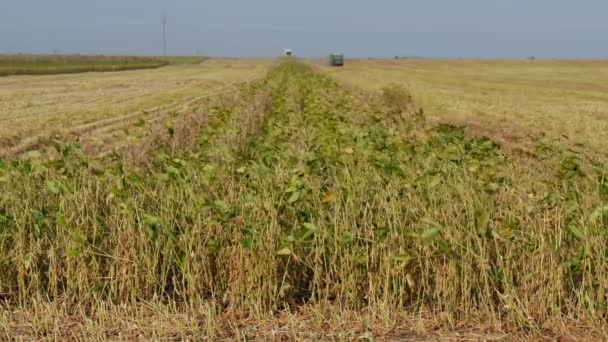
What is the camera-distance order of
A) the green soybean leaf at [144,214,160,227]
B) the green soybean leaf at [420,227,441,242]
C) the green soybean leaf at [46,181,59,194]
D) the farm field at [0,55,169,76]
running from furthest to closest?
the farm field at [0,55,169,76], the green soybean leaf at [46,181,59,194], the green soybean leaf at [144,214,160,227], the green soybean leaf at [420,227,441,242]

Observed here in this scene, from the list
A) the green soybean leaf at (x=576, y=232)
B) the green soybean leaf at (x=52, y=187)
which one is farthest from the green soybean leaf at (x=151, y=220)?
the green soybean leaf at (x=576, y=232)

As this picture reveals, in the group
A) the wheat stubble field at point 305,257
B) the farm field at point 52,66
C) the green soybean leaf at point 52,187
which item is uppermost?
Answer: the farm field at point 52,66

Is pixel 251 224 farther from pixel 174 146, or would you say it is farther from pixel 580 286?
pixel 174 146

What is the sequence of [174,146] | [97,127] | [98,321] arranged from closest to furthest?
1. [98,321]
2. [174,146]
3. [97,127]

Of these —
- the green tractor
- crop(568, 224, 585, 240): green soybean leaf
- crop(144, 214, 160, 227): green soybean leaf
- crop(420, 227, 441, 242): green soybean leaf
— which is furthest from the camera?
the green tractor

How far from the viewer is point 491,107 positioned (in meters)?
21.7

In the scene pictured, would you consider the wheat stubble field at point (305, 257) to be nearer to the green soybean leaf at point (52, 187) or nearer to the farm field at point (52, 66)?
the green soybean leaf at point (52, 187)

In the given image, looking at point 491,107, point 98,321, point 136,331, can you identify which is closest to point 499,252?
point 136,331

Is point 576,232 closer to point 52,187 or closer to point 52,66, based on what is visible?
point 52,187

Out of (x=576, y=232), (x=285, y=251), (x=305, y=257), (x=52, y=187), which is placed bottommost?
(x=305, y=257)

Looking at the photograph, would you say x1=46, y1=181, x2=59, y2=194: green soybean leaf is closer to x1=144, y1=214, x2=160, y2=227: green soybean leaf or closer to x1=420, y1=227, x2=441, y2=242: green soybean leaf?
x1=144, y1=214, x2=160, y2=227: green soybean leaf

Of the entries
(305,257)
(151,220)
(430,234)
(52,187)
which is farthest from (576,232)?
(52,187)

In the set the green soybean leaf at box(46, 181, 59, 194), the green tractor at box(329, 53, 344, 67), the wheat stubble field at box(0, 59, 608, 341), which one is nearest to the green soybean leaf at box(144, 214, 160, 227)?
the wheat stubble field at box(0, 59, 608, 341)

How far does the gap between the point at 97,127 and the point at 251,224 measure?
13.1 meters
